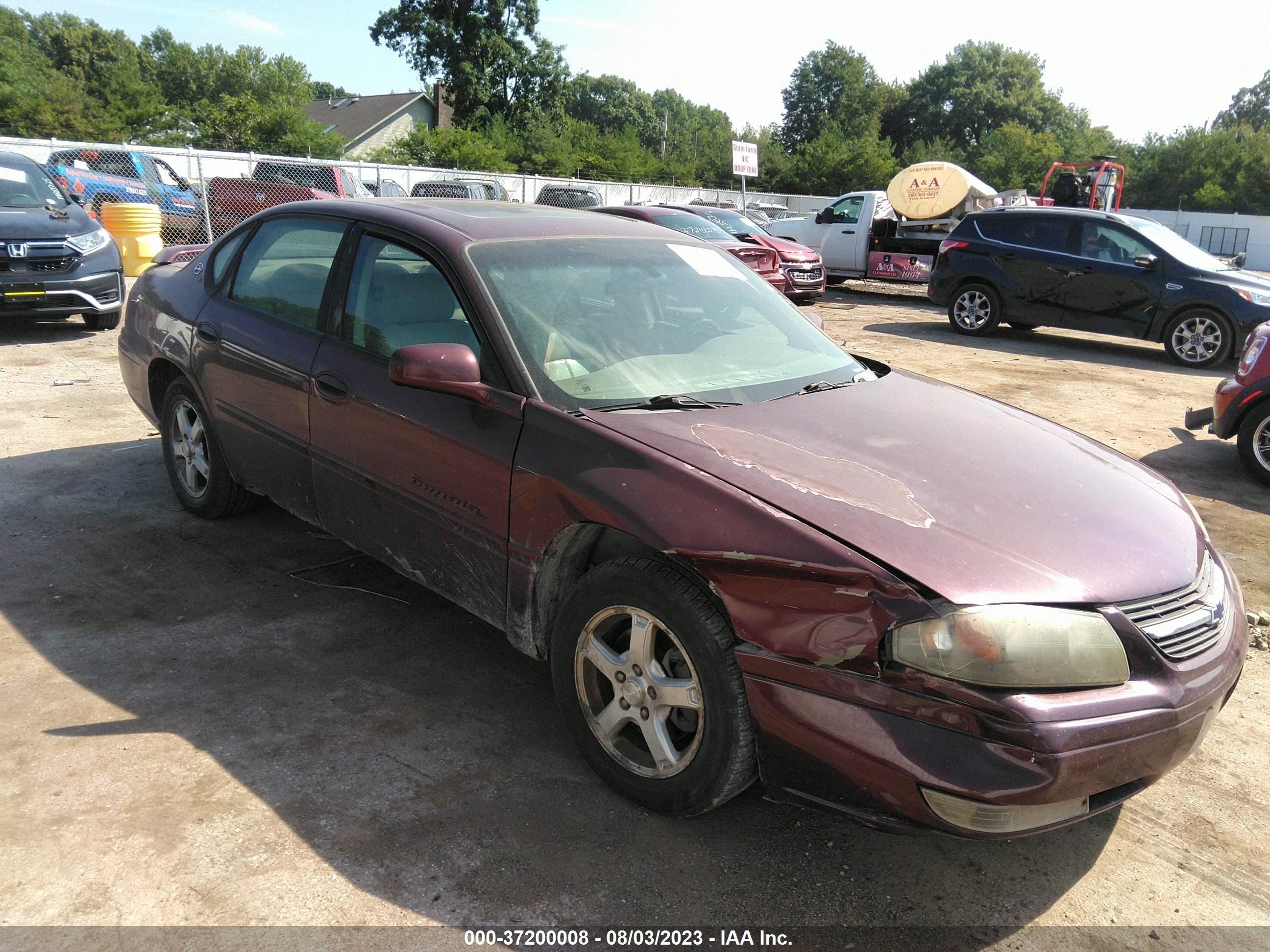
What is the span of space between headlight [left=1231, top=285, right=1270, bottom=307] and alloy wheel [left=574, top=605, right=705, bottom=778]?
10.9 m

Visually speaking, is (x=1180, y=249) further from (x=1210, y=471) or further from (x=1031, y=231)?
(x=1210, y=471)

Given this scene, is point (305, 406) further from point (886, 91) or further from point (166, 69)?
point (166, 69)

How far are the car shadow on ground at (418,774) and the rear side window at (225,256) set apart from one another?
4.29 ft

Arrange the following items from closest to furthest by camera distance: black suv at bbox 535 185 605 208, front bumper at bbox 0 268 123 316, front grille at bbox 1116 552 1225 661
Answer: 1. front grille at bbox 1116 552 1225 661
2. front bumper at bbox 0 268 123 316
3. black suv at bbox 535 185 605 208

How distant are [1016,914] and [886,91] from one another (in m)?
76.9

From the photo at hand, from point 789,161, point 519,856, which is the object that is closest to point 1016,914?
point 519,856

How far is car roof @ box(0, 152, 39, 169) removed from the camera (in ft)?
32.1

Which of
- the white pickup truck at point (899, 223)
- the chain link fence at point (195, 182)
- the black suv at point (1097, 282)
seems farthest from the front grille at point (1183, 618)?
the white pickup truck at point (899, 223)

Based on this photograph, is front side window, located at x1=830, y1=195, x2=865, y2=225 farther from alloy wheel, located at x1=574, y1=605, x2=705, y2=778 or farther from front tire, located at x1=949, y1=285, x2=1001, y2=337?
alloy wheel, located at x1=574, y1=605, x2=705, y2=778

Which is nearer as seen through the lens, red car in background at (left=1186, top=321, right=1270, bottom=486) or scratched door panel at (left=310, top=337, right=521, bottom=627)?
scratched door panel at (left=310, top=337, right=521, bottom=627)

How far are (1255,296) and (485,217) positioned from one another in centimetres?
1042

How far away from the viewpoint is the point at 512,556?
9.49 ft

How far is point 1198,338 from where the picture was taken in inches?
433

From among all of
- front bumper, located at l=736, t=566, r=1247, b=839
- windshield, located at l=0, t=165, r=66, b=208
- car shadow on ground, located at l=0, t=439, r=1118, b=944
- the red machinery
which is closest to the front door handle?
car shadow on ground, located at l=0, t=439, r=1118, b=944
